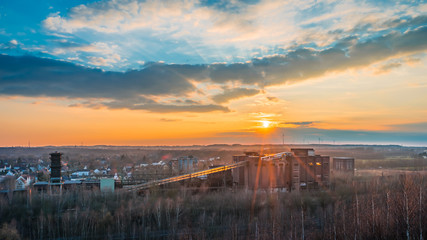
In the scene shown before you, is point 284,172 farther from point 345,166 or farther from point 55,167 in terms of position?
point 55,167

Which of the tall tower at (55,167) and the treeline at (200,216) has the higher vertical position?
the tall tower at (55,167)

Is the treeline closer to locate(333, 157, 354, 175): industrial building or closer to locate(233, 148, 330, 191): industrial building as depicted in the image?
locate(233, 148, 330, 191): industrial building

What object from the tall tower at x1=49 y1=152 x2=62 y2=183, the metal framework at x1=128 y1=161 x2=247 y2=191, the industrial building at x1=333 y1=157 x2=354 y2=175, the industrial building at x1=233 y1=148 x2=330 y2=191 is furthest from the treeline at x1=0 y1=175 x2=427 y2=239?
the industrial building at x1=333 y1=157 x2=354 y2=175

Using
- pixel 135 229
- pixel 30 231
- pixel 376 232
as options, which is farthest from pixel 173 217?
pixel 376 232

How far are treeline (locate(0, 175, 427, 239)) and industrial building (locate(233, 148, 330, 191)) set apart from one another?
2114 millimetres

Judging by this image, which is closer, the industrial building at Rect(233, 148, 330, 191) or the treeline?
the treeline

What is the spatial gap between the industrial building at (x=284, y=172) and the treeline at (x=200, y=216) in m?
2.11

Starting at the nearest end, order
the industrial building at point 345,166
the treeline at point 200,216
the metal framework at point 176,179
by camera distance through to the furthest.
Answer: the treeline at point 200,216 < the metal framework at point 176,179 < the industrial building at point 345,166

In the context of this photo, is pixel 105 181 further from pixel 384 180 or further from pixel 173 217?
pixel 384 180

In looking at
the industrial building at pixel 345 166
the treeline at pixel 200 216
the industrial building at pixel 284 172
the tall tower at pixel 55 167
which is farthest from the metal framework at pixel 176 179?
the industrial building at pixel 345 166

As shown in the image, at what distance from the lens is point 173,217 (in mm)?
30562

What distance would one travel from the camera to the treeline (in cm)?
2347

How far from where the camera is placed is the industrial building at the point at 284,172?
1511 inches

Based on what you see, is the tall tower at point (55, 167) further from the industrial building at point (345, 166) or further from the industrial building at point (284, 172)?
the industrial building at point (345, 166)
